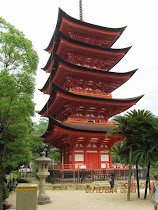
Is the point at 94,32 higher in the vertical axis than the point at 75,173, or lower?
higher

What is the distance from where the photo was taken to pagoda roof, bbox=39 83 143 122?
62.0 ft

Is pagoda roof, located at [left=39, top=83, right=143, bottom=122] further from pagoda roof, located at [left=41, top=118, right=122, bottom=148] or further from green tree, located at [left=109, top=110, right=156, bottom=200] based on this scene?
green tree, located at [left=109, top=110, right=156, bottom=200]

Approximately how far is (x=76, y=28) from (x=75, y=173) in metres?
16.9

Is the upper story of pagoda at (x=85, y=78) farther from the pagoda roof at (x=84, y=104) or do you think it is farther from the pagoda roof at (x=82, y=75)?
the pagoda roof at (x=84, y=104)

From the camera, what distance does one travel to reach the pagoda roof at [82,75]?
1965cm

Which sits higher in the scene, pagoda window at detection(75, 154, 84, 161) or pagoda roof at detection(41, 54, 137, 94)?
pagoda roof at detection(41, 54, 137, 94)

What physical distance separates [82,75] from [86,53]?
332 centimetres

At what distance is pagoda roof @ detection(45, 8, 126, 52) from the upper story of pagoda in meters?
5.32

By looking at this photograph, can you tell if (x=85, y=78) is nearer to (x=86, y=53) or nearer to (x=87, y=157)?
(x=86, y=53)

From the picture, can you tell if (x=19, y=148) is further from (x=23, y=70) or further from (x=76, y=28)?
(x=76, y=28)

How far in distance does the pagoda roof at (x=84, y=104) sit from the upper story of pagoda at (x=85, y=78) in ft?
4.60

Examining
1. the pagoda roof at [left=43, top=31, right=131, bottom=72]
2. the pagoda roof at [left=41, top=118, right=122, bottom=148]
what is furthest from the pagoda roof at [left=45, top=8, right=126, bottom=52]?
the pagoda roof at [left=41, top=118, right=122, bottom=148]

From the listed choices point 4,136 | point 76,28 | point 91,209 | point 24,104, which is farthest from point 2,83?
point 76,28

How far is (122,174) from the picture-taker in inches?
680
